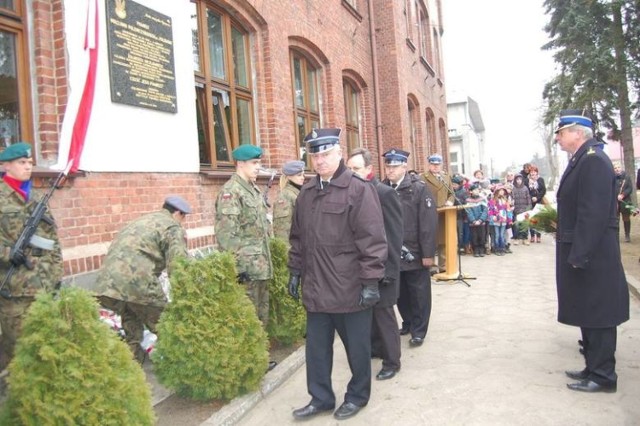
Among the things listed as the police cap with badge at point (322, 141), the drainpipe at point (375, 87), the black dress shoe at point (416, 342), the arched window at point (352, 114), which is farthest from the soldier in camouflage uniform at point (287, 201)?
the drainpipe at point (375, 87)

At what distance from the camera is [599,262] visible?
3.97m

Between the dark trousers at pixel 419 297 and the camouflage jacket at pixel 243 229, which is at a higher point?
the camouflage jacket at pixel 243 229

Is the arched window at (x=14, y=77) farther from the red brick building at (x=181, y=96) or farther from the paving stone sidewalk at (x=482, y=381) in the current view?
the paving stone sidewalk at (x=482, y=381)

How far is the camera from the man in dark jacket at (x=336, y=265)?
3.67 m

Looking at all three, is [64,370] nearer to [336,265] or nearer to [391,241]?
[336,265]

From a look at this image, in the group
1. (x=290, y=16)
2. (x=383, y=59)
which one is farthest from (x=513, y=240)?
(x=290, y=16)

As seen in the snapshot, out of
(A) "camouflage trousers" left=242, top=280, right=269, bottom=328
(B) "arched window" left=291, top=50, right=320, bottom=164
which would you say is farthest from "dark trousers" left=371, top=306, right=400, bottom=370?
(B) "arched window" left=291, top=50, right=320, bottom=164

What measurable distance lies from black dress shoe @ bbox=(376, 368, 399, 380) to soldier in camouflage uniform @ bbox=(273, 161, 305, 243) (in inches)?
91.8

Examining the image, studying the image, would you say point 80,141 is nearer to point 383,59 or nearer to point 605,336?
point 605,336

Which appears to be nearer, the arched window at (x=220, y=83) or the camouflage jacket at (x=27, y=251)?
the camouflage jacket at (x=27, y=251)

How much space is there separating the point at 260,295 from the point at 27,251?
194 cm

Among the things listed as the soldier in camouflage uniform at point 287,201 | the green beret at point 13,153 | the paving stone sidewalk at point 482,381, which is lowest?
the paving stone sidewalk at point 482,381

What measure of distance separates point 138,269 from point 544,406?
10.2ft

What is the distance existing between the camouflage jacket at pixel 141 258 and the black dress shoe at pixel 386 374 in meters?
1.86
